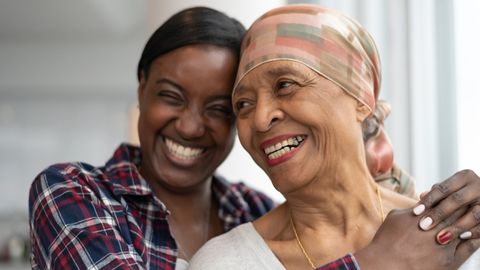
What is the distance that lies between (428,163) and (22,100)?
577cm

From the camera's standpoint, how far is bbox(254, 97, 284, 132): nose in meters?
1.50

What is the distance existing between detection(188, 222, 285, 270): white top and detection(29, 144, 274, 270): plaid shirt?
0.18 meters

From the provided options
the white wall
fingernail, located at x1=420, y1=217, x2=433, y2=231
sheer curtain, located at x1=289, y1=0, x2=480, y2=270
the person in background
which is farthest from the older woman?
the white wall

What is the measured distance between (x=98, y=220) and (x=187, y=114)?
0.41 m

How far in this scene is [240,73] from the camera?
1.59m

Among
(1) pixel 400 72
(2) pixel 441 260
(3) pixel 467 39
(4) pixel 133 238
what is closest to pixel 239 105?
(4) pixel 133 238

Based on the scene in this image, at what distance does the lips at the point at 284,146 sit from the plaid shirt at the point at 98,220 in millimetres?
428

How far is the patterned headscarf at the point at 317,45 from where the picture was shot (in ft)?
4.96

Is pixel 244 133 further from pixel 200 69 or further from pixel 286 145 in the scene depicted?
pixel 200 69

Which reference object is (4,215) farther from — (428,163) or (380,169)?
(380,169)

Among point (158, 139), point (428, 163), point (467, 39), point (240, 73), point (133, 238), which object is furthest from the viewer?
point (428, 163)

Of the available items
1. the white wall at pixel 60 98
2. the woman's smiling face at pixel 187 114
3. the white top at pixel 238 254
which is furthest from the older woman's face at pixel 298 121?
the white wall at pixel 60 98

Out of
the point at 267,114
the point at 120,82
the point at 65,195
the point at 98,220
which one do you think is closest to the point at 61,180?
the point at 65,195

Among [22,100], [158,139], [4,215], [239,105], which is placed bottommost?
[4,215]
